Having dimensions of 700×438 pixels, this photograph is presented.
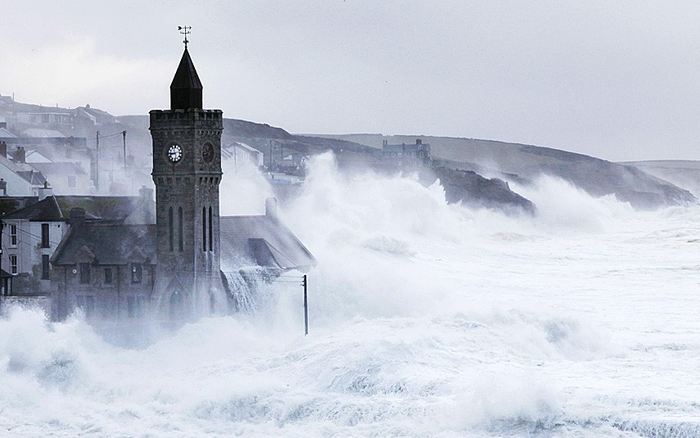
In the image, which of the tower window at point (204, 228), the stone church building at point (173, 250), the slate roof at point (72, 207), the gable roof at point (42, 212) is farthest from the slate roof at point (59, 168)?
the tower window at point (204, 228)

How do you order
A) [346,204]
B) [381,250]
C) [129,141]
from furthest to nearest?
[129,141] < [346,204] < [381,250]

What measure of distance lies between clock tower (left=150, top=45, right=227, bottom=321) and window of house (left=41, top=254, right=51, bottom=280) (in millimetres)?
6450

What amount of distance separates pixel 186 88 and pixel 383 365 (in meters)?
12.0

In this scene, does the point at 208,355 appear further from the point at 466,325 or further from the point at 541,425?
the point at 541,425

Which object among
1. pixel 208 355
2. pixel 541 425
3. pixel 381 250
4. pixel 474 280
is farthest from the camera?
pixel 381 250

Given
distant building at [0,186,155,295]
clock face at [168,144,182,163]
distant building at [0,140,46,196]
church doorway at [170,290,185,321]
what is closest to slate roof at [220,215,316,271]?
church doorway at [170,290,185,321]

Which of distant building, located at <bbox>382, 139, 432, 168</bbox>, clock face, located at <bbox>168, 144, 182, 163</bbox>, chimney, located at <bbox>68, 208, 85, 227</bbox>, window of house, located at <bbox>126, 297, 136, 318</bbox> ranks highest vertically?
distant building, located at <bbox>382, 139, 432, 168</bbox>

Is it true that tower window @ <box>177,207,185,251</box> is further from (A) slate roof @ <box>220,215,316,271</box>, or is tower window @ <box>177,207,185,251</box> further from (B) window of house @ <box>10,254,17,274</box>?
(B) window of house @ <box>10,254,17,274</box>

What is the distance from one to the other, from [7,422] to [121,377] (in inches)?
186

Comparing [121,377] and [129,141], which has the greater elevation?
[129,141]

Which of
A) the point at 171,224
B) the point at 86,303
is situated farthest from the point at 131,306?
the point at 171,224

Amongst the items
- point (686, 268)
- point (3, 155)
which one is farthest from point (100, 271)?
point (686, 268)

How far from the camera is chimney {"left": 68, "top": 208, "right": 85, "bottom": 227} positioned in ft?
142

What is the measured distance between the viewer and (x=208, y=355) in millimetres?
38094
